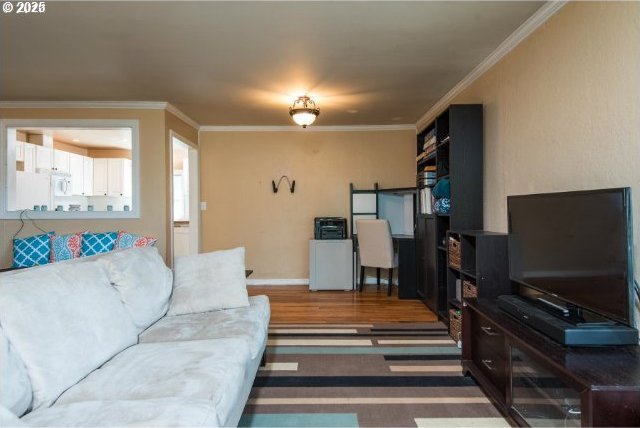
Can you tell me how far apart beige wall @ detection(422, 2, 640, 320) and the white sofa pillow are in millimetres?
2032

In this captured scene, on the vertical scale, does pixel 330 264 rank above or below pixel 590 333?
below

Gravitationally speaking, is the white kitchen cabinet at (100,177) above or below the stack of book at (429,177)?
above

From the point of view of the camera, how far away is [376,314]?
12.1 feet

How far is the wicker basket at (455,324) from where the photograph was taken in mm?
2818

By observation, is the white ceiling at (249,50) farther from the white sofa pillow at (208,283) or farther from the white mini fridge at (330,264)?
the white mini fridge at (330,264)

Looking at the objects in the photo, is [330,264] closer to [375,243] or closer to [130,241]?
[375,243]

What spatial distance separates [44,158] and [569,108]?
6630 millimetres

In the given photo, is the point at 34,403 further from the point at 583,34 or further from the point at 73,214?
the point at 73,214

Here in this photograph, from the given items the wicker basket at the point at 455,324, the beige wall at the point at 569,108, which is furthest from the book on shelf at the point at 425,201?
the wicker basket at the point at 455,324

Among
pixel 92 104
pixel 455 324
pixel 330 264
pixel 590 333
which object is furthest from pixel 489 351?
pixel 92 104

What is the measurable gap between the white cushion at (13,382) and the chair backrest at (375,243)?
3556mm

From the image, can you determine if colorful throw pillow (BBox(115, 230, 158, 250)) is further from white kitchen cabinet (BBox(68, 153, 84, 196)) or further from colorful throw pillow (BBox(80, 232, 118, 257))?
white kitchen cabinet (BBox(68, 153, 84, 196))

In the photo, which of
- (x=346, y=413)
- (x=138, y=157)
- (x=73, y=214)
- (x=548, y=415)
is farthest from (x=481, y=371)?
(x=73, y=214)

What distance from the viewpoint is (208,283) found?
2.37m
